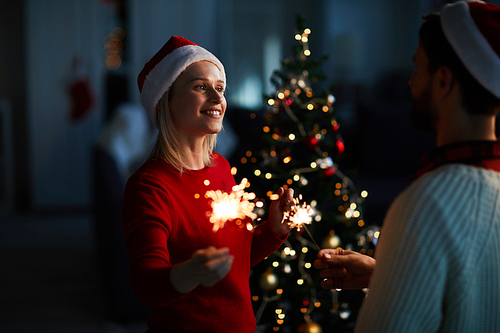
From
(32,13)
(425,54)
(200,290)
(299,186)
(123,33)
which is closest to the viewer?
(425,54)

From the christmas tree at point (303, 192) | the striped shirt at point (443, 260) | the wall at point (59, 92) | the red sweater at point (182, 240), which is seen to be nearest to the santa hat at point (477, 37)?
the striped shirt at point (443, 260)

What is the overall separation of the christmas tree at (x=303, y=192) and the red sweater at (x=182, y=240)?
2.39 ft

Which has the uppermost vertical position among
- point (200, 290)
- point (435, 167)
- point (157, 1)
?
point (157, 1)

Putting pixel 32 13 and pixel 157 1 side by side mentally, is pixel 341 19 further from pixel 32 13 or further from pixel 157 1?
pixel 32 13

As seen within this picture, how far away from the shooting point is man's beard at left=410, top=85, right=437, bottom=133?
0.85 meters

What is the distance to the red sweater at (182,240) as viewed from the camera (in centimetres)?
84

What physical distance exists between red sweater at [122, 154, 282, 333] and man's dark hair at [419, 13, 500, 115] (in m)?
0.57

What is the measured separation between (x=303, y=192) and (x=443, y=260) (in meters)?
1.11

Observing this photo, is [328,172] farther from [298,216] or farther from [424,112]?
[424,112]

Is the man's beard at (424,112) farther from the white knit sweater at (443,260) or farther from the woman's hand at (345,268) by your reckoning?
the woman's hand at (345,268)

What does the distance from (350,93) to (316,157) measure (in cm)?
422

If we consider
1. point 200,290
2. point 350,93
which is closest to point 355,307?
point 200,290

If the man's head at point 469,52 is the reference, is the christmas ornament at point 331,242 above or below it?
below

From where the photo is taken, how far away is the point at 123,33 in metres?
5.23
